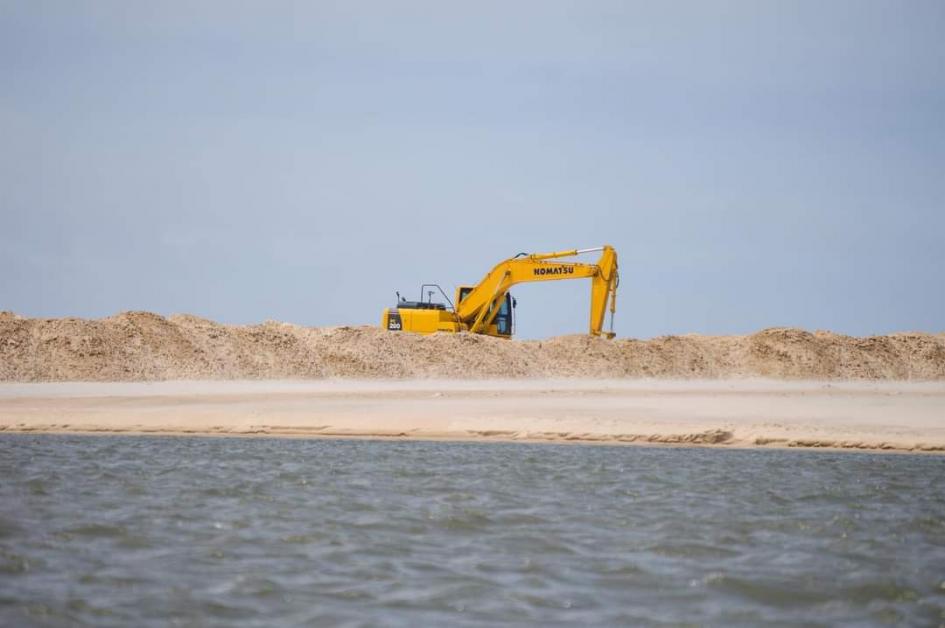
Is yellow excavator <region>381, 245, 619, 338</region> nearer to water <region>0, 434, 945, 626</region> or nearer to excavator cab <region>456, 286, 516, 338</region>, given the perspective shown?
excavator cab <region>456, 286, 516, 338</region>

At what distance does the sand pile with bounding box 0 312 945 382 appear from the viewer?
1308 inches

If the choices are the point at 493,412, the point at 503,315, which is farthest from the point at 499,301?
the point at 493,412

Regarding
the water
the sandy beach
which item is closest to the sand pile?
the sandy beach

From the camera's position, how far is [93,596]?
26.5 ft

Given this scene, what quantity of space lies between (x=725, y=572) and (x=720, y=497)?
4.41 m

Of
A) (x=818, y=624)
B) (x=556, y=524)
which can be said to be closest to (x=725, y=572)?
(x=818, y=624)

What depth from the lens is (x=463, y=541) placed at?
10.5 m

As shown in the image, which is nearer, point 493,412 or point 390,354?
point 493,412

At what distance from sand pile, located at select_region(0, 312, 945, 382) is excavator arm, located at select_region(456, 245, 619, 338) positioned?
191cm

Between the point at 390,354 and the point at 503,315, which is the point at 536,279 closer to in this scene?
the point at 503,315

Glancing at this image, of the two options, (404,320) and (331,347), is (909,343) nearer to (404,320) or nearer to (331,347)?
(404,320)

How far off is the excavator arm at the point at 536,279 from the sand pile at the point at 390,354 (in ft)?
6.27

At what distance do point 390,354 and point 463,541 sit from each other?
1056 inches

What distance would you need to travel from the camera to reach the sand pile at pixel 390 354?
33.2m
